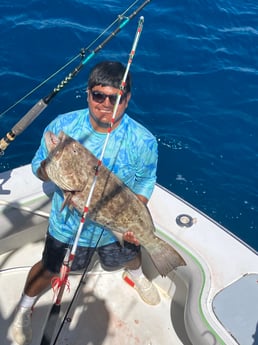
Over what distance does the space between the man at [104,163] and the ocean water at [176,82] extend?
334cm

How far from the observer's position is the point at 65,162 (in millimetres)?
3111

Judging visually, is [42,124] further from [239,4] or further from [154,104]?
[239,4]

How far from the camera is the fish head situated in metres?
3.09

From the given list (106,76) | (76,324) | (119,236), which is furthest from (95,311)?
(106,76)

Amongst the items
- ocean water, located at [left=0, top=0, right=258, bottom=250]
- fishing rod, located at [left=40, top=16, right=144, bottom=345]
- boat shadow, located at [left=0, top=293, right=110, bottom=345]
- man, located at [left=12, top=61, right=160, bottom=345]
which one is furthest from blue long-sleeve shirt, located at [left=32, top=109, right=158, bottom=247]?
ocean water, located at [left=0, top=0, right=258, bottom=250]

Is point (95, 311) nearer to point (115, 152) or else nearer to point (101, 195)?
point (101, 195)

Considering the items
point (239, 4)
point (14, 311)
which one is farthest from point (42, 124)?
point (239, 4)

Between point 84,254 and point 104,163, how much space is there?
1.05 m

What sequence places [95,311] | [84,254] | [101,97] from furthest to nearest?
[95,311] < [84,254] < [101,97]

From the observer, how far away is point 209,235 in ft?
15.2

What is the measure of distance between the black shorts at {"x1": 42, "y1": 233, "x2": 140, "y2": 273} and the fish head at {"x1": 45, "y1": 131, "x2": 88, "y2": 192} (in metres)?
0.90

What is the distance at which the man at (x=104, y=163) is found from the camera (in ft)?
10.7

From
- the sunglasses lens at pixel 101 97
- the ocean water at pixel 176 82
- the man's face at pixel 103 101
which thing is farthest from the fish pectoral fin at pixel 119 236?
the ocean water at pixel 176 82

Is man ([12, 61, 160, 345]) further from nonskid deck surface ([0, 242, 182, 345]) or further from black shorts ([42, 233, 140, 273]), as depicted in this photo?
nonskid deck surface ([0, 242, 182, 345])
